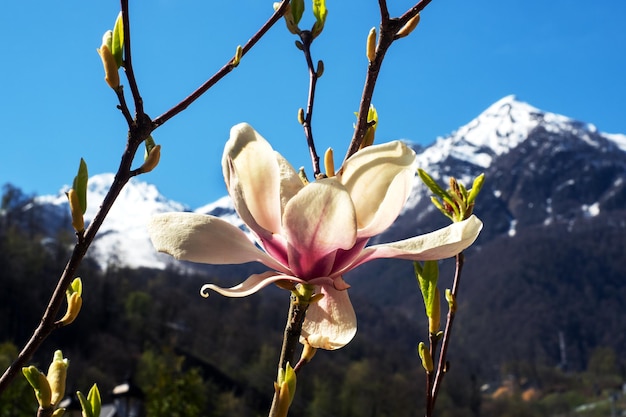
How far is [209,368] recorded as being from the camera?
42344 mm

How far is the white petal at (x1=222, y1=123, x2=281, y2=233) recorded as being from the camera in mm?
469

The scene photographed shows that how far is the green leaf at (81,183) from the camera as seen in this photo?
0.53 meters

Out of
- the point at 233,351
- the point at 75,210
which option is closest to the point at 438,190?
the point at 75,210

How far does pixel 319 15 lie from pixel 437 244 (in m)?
0.38

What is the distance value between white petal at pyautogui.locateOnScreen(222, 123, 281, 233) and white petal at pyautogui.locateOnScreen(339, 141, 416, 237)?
0.04 meters

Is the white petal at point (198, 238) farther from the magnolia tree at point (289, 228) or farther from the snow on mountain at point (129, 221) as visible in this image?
the snow on mountain at point (129, 221)

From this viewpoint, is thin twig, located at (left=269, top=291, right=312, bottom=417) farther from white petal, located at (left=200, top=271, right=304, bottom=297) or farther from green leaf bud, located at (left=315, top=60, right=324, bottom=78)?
green leaf bud, located at (left=315, top=60, right=324, bottom=78)

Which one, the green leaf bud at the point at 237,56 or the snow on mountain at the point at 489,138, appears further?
the snow on mountain at the point at 489,138

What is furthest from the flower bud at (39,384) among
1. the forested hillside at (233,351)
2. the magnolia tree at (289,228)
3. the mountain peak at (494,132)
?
the mountain peak at (494,132)

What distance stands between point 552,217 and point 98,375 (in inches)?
4345

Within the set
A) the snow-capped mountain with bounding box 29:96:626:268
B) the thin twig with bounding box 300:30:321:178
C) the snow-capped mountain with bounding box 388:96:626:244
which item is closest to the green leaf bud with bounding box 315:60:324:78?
the thin twig with bounding box 300:30:321:178

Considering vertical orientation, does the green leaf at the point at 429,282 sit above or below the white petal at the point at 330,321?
above

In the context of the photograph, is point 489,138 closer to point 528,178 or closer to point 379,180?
point 528,178

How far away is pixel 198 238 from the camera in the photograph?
441 millimetres
